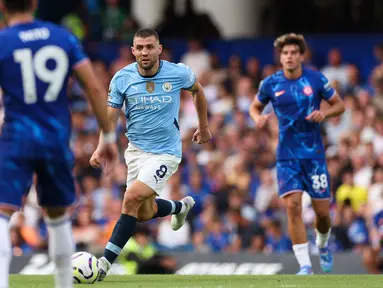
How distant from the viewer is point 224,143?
19.8m

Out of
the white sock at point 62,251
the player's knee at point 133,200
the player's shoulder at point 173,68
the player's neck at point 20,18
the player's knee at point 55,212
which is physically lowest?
the player's knee at point 133,200

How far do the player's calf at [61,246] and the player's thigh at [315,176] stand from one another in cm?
517

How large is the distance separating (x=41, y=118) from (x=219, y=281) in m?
4.02

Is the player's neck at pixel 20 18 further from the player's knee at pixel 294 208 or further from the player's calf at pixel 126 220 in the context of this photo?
the player's knee at pixel 294 208

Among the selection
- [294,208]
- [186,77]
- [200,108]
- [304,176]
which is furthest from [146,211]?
[304,176]

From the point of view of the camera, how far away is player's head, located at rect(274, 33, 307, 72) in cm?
1252

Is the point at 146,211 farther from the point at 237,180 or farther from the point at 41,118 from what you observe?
the point at 237,180

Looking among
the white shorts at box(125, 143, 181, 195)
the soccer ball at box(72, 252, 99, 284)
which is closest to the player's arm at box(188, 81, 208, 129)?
the white shorts at box(125, 143, 181, 195)

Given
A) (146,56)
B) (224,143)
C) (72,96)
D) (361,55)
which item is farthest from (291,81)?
(72,96)

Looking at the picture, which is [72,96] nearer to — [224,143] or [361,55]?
[224,143]

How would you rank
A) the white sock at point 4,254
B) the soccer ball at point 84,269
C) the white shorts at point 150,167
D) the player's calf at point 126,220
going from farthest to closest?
1. the white shorts at point 150,167
2. the player's calf at point 126,220
3. the soccer ball at point 84,269
4. the white sock at point 4,254

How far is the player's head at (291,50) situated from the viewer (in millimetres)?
12523

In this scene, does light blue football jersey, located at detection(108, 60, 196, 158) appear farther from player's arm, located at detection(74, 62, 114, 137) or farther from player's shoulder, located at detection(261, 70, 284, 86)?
player's arm, located at detection(74, 62, 114, 137)

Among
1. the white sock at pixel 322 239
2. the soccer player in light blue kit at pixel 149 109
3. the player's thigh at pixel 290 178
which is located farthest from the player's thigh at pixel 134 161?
the white sock at pixel 322 239
